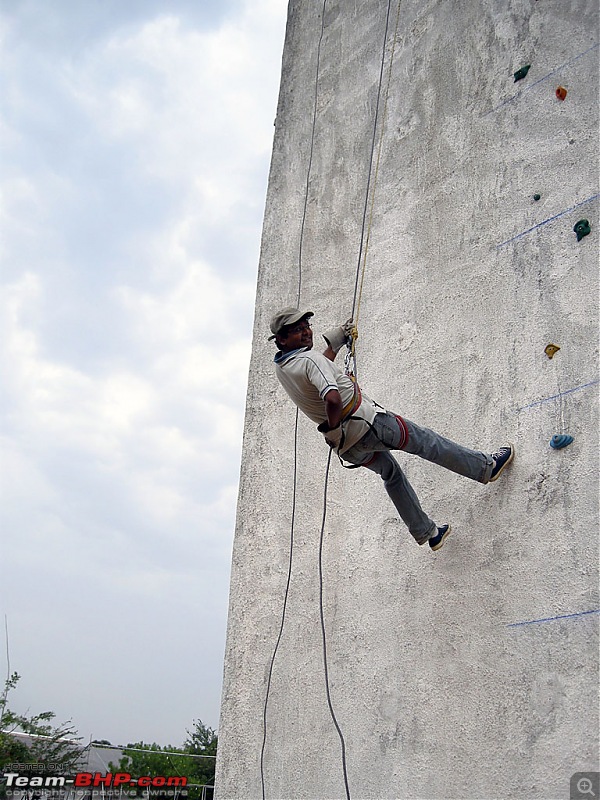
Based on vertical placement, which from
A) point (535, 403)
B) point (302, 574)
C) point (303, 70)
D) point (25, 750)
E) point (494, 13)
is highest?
point (303, 70)

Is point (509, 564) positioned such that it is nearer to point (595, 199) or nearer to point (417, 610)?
point (417, 610)

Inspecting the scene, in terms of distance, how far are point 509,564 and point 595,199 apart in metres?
1.88

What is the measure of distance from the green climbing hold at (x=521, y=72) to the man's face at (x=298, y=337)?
2.01 m

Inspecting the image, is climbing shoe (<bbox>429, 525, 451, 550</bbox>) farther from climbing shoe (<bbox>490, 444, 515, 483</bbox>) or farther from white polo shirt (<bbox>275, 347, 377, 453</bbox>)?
white polo shirt (<bbox>275, 347, 377, 453</bbox>)

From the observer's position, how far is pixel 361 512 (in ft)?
16.4

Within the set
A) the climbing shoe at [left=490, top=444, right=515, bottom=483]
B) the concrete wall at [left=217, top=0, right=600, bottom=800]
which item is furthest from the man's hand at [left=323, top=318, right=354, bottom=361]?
the climbing shoe at [left=490, top=444, right=515, bottom=483]

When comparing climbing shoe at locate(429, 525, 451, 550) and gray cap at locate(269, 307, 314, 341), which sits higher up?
gray cap at locate(269, 307, 314, 341)

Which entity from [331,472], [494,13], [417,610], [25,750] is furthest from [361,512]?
[25,750]

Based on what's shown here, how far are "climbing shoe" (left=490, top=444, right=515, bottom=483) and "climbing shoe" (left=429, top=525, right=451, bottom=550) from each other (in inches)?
14.5

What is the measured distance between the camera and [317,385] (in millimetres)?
4211

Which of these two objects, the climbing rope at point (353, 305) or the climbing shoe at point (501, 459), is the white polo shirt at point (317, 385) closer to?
the climbing rope at point (353, 305)

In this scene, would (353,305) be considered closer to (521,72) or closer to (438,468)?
(438,468)

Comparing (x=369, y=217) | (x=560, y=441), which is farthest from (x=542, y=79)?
(x=560, y=441)

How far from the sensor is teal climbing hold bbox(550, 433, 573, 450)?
3992mm
